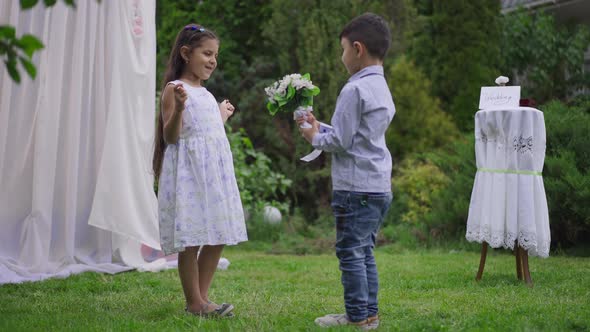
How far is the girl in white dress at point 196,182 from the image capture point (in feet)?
11.9

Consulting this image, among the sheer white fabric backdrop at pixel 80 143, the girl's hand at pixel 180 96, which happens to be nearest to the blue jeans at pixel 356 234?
the girl's hand at pixel 180 96

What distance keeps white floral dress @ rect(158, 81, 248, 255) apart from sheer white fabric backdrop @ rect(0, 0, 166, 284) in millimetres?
1880

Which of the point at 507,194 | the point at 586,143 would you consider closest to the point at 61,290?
the point at 507,194

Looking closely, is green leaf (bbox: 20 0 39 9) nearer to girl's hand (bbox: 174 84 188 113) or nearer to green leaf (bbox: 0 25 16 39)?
green leaf (bbox: 0 25 16 39)

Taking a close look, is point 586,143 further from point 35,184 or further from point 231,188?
point 35,184

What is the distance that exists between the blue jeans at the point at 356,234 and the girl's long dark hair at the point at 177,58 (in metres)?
1.10

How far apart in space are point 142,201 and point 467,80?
5536 mm

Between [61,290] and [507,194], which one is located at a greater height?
[507,194]

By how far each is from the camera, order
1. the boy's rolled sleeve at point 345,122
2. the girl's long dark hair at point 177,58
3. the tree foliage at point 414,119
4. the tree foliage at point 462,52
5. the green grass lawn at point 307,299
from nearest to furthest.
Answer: the boy's rolled sleeve at point 345,122 → the green grass lawn at point 307,299 → the girl's long dark hair at point 177,58 → the tree foliage at point 414,119 → the tree foliage at point 462,52

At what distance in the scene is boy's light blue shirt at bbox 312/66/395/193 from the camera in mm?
3219

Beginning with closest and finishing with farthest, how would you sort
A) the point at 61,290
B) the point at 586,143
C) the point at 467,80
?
the point at 61,290
the point at 586,143
the point at 467,80

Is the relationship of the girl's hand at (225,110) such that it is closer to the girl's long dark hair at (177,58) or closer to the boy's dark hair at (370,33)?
the girl's long dark hair at (177,58)

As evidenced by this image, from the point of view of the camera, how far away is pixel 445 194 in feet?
24.7

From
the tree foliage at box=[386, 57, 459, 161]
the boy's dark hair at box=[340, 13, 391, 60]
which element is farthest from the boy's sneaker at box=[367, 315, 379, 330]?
the tree foliage at box=[386, 57, 459, 161]
